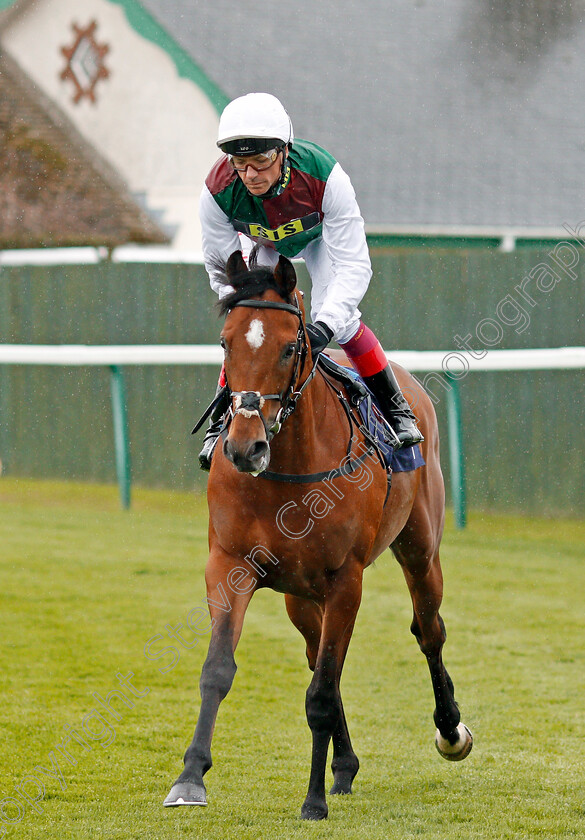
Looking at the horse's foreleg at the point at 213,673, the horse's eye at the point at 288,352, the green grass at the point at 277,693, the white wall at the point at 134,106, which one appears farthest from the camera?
the white wall at the point at 134,106

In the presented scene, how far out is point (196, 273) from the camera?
1130cm

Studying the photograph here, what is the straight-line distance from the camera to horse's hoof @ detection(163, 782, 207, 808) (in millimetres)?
3285

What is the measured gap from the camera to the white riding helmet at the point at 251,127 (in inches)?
143

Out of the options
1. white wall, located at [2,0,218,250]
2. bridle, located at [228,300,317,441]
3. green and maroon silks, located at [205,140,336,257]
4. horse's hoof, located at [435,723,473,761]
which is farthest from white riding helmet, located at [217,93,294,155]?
white wall, located at [2,0,218,250]

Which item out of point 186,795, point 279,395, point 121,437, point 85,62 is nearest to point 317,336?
point 279,395

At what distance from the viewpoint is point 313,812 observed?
3.72m

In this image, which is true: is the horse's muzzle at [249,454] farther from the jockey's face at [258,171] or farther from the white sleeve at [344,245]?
the jockey's face at [258,171]

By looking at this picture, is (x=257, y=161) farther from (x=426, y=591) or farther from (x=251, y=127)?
(x=426, y=591)

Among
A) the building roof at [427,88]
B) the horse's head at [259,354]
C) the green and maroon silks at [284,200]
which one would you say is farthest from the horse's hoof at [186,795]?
the building roof at [427,88]

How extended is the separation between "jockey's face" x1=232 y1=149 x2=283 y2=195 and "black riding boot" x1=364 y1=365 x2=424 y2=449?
1043 mm

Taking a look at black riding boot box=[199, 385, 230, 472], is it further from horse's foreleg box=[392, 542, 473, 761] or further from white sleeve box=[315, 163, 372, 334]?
horse's foreleg box=[392, 542, 473, 761]

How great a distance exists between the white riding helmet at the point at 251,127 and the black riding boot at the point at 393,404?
3.92ft

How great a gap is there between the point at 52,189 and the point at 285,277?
15358mm

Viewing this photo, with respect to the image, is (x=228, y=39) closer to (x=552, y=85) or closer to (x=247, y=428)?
(x=552, y=85)
